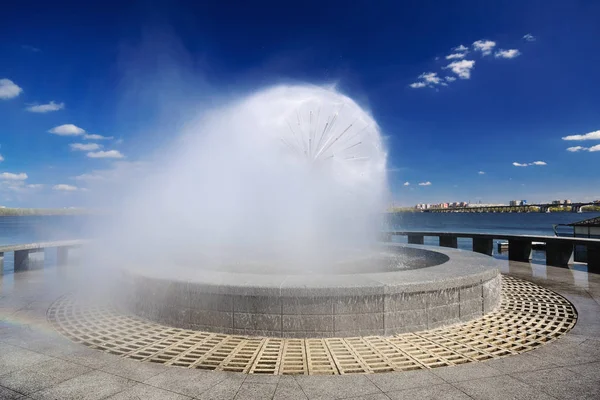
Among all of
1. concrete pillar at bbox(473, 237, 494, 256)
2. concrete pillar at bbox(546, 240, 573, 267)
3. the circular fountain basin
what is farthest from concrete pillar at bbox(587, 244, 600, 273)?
the circular fountain basin

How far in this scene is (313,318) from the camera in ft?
20.5

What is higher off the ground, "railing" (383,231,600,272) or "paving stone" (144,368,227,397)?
"railing" (383,231,600,272)

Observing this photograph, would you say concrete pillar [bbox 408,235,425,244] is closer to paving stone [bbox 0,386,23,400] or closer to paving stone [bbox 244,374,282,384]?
paving stone [bbox 244,374,282,384]

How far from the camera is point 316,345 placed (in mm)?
5953

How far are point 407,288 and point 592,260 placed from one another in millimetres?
11915

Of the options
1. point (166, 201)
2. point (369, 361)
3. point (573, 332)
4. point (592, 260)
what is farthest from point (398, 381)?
point (166, 201)

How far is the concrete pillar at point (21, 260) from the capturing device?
1466 cm

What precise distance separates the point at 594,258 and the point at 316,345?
13.5m

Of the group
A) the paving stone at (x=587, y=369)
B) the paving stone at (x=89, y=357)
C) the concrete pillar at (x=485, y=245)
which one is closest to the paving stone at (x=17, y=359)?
the paving stone at (x=89, y=357)

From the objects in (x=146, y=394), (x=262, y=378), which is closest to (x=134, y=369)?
(x=146, y=394)

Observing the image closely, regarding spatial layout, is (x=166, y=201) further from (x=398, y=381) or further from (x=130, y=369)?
(x=398, y=381)

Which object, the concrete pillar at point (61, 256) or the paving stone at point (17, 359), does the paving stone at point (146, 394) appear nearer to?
the paving stone at point (17, 359)

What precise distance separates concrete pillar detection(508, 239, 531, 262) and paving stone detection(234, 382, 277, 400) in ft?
53.7

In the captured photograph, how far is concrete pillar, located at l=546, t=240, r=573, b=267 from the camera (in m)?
15.8
